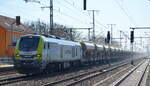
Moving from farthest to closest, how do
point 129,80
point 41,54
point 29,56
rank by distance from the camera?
point 129,80 → point 41,54 → point 29,56

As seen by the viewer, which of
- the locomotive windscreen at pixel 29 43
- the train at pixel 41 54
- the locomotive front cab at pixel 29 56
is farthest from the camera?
the locomotive windscreen at pixel 29 43

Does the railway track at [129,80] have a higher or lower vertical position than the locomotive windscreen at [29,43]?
lower

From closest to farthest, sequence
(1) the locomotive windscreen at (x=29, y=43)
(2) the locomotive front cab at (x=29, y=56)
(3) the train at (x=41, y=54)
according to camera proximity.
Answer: (2) the locomotive front cab at (x=29, y=56) → (3) the train at (x=41, y=54) → (1) the locomotive windscreen at (x=29, y=43)

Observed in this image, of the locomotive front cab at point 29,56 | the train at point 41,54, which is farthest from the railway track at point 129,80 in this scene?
the locomotive front cab at point 29,56

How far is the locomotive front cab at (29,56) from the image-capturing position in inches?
909

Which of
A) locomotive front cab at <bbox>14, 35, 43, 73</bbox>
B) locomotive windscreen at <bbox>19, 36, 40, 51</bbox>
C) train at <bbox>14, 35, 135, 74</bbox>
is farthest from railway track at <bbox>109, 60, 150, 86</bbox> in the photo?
locomotive windscreen at <bbox>19, 36, 40, 51</bbox>

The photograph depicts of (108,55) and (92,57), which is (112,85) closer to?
(92,57)

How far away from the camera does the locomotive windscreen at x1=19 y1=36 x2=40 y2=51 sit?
23680 mm

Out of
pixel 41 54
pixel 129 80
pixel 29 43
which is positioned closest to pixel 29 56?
pixel 41 54

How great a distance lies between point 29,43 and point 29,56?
1.22 metres

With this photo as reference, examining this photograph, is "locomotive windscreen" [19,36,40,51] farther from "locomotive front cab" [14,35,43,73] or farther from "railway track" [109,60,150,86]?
"railway track" [109,60,150,86]

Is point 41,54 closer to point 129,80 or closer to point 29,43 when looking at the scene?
point 29,43

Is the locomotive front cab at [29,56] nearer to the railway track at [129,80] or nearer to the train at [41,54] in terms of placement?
the train at [41,54]

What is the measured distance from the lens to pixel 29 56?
23328 millimetres
